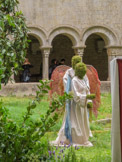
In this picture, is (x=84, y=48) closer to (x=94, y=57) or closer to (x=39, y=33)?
(x=94, y=57)

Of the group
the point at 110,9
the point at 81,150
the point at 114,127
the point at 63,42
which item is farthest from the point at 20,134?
the point at 63,42

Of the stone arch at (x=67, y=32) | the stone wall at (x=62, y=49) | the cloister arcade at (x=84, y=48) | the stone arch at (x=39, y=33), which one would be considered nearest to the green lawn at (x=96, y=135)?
the stone arch at (x=39, y=33)

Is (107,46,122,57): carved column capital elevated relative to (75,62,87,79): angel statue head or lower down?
elevated

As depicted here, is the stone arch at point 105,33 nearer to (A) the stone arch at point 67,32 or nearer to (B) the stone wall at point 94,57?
(A) the stone arch at point 67,32

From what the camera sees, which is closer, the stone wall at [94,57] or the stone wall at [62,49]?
the stone wall at [62,49]

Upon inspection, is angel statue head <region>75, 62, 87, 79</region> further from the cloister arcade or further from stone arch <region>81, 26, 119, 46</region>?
stone arch <region>81, 26, 119, 46</region>

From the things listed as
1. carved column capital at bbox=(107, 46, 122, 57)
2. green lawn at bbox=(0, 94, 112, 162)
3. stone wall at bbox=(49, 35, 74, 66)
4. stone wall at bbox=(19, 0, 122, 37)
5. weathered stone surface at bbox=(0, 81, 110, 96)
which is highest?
stone wall at bbox=(19, 0, 122, 37)

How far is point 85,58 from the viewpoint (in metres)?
22.0

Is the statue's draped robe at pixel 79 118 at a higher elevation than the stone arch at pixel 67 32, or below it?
below


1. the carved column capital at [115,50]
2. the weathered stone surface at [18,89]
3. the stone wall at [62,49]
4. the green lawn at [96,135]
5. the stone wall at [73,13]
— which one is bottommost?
the green lawn at [96,135]

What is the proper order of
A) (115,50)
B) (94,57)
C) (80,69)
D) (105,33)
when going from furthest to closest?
1. (94,57)
2. (115,50)
3. (105,33)
4. (80,69)

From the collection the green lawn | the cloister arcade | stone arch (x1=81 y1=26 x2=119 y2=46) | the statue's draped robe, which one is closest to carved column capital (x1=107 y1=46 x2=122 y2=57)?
the cloister arcade

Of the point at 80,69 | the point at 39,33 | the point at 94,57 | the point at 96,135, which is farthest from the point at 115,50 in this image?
the point at 80,69

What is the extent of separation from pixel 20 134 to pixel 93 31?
552 inches
